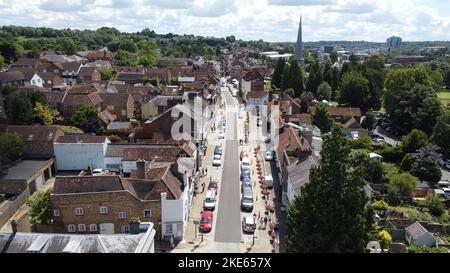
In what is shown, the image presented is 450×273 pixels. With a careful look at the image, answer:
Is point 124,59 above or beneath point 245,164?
above

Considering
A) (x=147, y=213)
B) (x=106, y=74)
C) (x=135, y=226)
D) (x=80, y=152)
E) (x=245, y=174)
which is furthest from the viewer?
(x=106, y=74)

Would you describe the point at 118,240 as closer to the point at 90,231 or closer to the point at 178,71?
the point at 90,231

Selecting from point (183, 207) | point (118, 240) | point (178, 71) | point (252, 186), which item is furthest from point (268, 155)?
point (178, 71)

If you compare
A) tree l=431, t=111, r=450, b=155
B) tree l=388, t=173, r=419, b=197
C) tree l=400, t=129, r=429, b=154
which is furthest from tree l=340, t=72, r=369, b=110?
tree l=388, t=173, r=419, b=197

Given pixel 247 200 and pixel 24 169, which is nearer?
Result: pixel 247 200

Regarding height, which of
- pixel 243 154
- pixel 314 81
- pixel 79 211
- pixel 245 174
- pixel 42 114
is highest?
pixel 314 81

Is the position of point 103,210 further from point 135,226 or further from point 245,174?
point 245,174

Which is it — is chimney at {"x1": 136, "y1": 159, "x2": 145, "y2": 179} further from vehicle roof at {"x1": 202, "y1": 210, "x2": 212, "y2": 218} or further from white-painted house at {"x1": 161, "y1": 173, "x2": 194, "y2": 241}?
vehicle roof at {"x1": 202, "y1": 210, "x2": 212, "y2": 218}

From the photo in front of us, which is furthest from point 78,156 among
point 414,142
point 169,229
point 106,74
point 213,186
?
point 106,74
